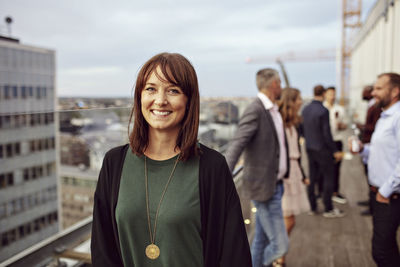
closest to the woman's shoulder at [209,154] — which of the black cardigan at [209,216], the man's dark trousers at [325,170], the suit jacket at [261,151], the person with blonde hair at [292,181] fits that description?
the black cardigan at [209,216]

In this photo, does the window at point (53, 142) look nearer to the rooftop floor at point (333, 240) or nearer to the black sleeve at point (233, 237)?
the rooftop floor at point (333, 240)

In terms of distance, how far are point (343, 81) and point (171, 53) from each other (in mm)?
50017

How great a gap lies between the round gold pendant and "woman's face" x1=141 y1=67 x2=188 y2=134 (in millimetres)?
439

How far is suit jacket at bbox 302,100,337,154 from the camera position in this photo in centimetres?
493

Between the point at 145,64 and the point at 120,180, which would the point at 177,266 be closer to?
the point at 120,180

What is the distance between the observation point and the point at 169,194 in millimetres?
1353

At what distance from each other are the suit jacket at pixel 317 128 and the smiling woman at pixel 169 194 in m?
3.84

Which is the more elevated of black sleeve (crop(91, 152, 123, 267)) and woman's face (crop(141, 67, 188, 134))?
woman's face (crop(141, 67, 188, 134))

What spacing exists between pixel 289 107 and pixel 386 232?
4.92 ft

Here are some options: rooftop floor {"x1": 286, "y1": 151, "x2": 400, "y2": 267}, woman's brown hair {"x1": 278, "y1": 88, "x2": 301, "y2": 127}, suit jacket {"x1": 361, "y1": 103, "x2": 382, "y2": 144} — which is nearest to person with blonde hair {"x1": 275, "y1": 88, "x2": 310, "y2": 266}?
woman's brown hair {"x1": 278, "y1": 88, "x2": 301, "y2": 127}

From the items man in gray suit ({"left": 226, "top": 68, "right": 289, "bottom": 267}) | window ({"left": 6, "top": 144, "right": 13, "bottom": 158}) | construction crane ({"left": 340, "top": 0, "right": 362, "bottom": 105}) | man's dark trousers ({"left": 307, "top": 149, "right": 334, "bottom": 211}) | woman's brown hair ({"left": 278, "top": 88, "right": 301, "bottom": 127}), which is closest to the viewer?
window ({"left": 6, "top": 144, "right": 13, "bottom": 158})

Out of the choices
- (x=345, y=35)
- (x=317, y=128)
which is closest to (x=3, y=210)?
(x=317, y=128)

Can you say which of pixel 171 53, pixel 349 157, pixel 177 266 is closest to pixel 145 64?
pixel 171 53

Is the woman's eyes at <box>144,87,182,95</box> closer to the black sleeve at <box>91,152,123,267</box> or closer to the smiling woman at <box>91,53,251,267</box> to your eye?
the smiling woman at <box>91,53,251,267</box>
